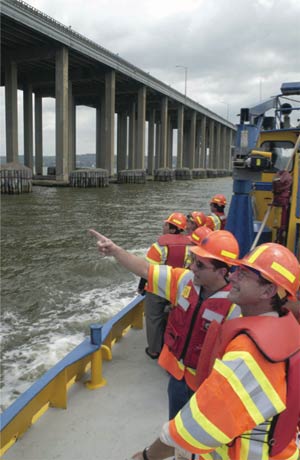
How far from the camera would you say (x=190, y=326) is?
242 cm

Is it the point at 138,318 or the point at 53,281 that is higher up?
the point at 138,318

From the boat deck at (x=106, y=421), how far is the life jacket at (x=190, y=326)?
1.05 m

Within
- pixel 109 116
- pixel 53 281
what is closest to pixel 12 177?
pixel 109 116

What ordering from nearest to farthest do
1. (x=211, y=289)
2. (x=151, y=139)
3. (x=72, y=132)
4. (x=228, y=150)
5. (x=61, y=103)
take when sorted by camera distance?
(x=211, y=289) < (x=61, y=103) < (x=72, y=132) < (x=151, y=139) < (x=228, y=150)

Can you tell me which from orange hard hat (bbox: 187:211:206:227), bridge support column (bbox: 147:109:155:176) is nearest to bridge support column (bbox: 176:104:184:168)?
bridge support column (bbox: 147:109:155:176)

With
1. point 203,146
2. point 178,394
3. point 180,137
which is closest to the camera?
point 178,394

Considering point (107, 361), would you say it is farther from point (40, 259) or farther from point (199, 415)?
point (40, 259)

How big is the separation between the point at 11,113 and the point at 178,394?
43388 mm

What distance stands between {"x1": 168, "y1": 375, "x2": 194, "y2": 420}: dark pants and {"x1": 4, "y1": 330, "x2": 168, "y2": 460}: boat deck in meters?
0.71

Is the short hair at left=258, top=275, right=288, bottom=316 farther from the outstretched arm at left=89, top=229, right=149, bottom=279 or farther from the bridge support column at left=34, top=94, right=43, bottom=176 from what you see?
the bridge support column at left=34, top=94, right=43, bottom=176

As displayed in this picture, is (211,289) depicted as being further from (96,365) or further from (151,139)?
(151,139)

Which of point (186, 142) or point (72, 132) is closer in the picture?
point (72, 132)

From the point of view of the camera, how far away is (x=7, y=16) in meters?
29.9

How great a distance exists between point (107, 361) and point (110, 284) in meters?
5.74
